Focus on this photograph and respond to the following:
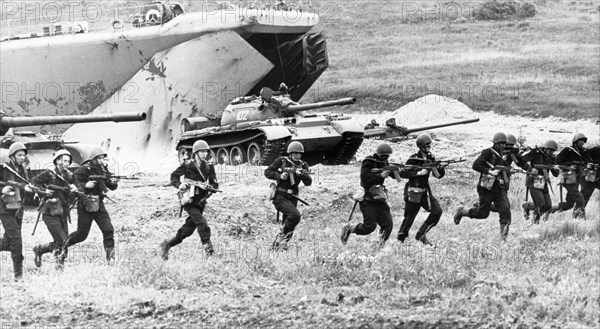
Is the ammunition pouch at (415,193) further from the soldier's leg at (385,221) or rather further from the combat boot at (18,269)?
the combat boot at (18,269)

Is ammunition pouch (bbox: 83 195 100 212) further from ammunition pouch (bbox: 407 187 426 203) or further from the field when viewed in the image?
ammunition pouch (bbox: 407 187 426 203)

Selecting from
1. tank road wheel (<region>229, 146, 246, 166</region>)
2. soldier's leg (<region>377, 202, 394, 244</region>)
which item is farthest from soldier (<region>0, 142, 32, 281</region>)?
tank road wheel (<region>229, 146, 246, 166</region>)

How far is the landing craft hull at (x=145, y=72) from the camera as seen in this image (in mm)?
28500

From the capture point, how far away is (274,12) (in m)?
28.6

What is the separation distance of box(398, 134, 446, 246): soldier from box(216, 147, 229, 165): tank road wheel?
1090 centimetres

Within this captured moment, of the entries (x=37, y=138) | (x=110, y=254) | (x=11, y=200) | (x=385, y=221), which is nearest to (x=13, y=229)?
(x=11, y=200)

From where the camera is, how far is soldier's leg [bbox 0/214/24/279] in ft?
44.6

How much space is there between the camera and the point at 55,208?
14.2 metres

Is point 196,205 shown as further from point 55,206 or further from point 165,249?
point 55,206

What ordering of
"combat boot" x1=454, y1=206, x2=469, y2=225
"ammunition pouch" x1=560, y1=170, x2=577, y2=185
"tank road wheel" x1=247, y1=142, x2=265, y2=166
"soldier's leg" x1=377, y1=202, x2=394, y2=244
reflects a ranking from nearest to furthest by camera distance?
1. "soldier's leg" x1=377, y1=202, x2=394, y2=244
2. "combat boot" x1=454, y1=206, x2=469, y2=225
3. "ammunition pouch" x1=560, y1=170, x2=577, y2=185
4. "tank road wheel" x1=247, y1=142, x2=265, y2=166

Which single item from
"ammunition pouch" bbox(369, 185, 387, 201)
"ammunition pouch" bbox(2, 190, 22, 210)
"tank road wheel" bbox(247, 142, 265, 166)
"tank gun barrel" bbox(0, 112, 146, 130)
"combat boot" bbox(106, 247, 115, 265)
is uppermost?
"ammunition pouch" bbox(2, 190, 22, 210)

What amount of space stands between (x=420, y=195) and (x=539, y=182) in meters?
2.79

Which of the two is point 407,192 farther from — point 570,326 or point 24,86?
point 24,86

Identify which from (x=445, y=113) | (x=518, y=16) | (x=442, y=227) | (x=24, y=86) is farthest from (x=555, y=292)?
(x=518, y=16)
